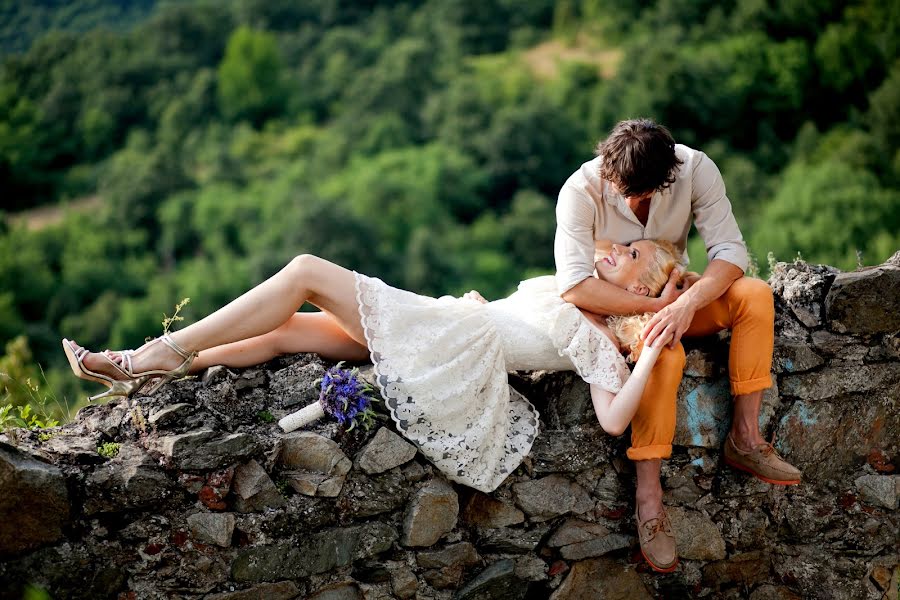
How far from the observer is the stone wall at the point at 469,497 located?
3.28 meters

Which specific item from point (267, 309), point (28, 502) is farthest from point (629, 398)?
point (28, 502)

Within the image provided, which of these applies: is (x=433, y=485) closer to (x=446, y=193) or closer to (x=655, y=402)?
(x=655, y=402)

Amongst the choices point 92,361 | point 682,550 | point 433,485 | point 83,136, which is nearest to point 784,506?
point 682,550

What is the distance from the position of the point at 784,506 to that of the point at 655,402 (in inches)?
33.7

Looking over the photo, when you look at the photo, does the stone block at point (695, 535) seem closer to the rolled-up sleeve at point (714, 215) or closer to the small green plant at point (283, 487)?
the rolled-up sleeve at point (714, 215)

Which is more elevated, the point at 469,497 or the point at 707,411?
the point at 707,411

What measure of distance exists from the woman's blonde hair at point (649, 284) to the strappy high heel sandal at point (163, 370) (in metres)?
1.62

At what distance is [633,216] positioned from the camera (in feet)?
12.8

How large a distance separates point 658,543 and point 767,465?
0.51 m

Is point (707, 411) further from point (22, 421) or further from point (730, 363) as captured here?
point (22, 421)

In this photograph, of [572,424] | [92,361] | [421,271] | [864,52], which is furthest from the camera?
[421,271]

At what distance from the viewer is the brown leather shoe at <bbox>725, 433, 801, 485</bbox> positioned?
12.2 feet

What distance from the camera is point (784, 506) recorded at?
4.00 m

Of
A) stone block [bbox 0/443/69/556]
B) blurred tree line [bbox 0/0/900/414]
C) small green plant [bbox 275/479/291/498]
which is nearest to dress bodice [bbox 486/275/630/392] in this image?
small green plant [bbox 275/479/291/498]
